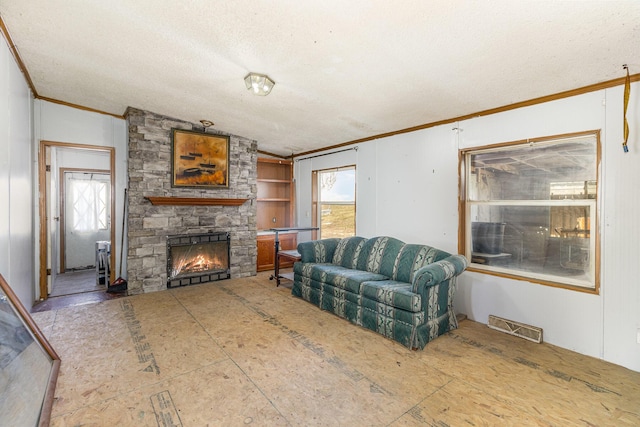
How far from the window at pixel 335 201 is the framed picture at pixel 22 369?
13.2ft

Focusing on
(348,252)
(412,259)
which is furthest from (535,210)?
(348,252)

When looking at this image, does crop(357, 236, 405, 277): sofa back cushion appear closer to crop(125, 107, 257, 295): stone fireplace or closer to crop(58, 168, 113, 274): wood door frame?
crop(125, 107, 257, 295): stone fireplace

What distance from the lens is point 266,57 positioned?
255 centimetres

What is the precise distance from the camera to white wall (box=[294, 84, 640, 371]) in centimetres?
239

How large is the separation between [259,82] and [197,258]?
3.20 m

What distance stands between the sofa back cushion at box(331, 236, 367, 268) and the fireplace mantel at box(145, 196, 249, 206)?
2013 millimetres

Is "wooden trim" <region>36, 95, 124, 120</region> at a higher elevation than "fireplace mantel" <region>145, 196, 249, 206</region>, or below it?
higher

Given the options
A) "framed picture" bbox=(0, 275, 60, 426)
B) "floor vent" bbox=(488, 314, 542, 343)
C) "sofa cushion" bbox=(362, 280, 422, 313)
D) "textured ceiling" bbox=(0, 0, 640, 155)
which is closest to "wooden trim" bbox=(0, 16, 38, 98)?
"textured ceiling" bbox=(0, 0, 640, 155)

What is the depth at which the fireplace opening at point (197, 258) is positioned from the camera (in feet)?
15.2

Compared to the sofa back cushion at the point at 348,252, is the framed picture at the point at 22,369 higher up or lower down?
lower down

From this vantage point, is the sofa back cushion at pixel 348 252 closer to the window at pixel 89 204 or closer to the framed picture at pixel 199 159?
the framed picture at pixel 199 159

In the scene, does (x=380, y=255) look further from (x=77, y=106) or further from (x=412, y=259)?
(x=77, y=106)

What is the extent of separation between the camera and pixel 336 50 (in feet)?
7.71

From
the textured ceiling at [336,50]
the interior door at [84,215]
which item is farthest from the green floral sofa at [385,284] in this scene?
the interior door at [84,215]
